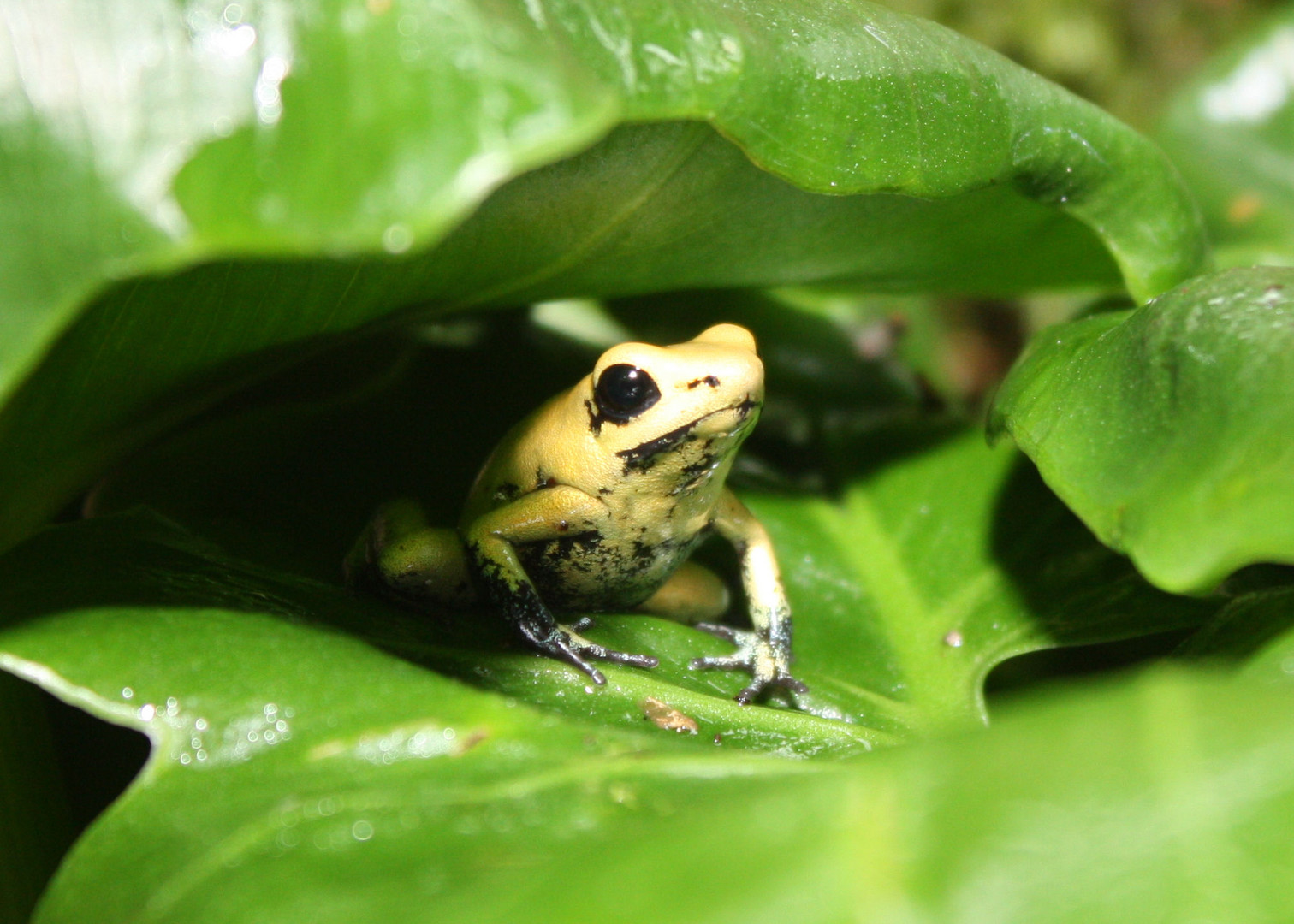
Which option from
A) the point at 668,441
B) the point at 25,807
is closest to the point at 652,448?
the point at 668,441

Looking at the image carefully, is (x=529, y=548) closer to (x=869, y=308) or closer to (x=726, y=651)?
(x=726, y=651)

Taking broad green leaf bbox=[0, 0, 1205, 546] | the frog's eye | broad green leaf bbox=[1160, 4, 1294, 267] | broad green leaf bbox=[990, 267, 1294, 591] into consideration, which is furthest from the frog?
broad green leaf bbox=[1160, 4, 1294, 267]

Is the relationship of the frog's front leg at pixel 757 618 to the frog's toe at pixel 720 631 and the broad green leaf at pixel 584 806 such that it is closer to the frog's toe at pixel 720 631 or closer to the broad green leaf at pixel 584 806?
the frog's toe at pixel 720 631

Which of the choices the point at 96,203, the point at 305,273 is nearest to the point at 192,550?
the point at 305,273

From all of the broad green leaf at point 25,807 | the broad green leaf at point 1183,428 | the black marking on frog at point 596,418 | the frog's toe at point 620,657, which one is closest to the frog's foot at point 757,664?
the frog's toe at point 620,657

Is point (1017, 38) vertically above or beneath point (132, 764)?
above

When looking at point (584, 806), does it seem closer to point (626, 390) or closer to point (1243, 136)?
point (626, 390)
